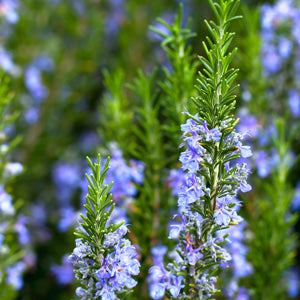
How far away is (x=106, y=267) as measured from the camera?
70 centimetres

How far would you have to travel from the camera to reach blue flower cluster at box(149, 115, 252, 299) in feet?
2.30

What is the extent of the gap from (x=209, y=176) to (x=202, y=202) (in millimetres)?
57

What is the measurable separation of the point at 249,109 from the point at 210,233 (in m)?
0.96

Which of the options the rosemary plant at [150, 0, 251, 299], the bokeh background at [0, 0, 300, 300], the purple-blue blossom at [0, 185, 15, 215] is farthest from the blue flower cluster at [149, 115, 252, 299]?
the bokeh background at [0, 0, 300, 300]

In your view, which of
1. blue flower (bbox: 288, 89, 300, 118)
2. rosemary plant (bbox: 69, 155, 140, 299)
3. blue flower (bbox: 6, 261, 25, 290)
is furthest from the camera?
blue flower (bbox: 288, 89, 300, 118)

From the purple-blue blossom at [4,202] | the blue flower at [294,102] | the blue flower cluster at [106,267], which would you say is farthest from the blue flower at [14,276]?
the blue flower at [294,102]

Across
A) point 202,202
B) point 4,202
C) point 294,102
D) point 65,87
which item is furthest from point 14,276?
point 294,102

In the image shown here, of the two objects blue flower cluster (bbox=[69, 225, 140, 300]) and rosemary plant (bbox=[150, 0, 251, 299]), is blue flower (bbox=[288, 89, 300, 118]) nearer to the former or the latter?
rosemary plant (bbox=[150, 0, 251, 299])

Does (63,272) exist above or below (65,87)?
below

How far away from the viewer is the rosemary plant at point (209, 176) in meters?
0.70

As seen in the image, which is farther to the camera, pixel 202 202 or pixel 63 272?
pixel 63 272

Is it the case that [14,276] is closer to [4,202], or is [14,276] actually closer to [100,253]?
[4,202]

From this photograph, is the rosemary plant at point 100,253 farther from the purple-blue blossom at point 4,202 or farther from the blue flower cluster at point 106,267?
the purple-blue blossom at point 4,202

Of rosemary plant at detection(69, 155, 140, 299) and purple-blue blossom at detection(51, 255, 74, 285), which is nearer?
rosemary plant at detection(69, 155, 140, 299)
